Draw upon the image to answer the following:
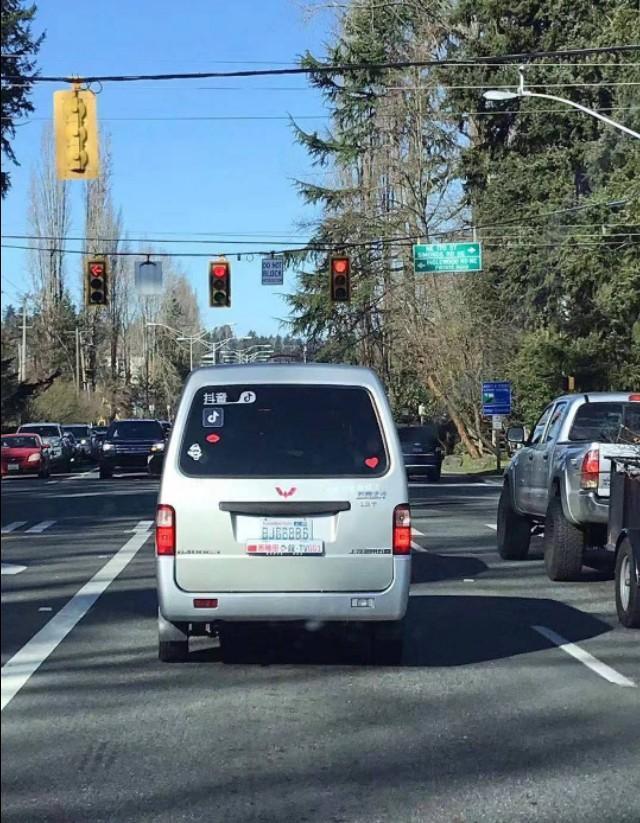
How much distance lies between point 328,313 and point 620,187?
62.7 ft

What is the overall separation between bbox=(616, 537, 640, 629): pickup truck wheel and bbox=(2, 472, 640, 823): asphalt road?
150mm

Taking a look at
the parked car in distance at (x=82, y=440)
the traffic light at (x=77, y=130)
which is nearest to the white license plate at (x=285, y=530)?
the traffic light at (x=77, y=130)

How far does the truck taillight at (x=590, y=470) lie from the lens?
12711 mm

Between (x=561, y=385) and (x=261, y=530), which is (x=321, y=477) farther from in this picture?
(x=561, y=385)

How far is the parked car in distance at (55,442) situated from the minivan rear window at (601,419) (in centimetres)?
2966

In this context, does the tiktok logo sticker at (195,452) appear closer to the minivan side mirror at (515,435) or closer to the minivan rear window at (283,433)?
the minivan rear window at (283,433)

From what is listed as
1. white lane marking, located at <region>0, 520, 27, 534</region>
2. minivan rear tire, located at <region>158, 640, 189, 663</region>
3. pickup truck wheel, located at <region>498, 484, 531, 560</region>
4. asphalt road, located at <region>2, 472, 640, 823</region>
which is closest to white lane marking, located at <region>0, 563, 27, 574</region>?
asphalt road, located at <region>2, 472, 640, 823</region>

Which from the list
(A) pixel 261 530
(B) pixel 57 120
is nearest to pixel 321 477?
(A) pixel 261 530

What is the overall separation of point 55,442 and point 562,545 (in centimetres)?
3243

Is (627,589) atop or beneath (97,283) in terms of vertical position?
beneath

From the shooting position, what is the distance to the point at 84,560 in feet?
52.6

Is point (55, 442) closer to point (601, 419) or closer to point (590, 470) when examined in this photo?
point (601, 419)

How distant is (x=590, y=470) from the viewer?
12750 millimetres

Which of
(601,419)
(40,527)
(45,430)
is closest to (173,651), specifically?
(601,419)
